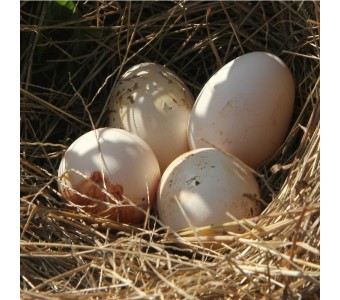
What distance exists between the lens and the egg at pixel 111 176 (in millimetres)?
1919

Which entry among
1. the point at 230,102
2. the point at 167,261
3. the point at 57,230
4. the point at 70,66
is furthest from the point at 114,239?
Answer: the point at 70,66

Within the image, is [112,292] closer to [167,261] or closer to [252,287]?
[167,261]

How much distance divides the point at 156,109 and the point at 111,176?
267mm

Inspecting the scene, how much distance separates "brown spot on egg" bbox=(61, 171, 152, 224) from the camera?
1.91m

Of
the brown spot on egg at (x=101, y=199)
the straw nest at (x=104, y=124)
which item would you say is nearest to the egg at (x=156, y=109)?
the straw nest at (x=104, y=124)

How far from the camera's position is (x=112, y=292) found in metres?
1.57

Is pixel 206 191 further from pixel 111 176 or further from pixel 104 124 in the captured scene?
pixel 104 124

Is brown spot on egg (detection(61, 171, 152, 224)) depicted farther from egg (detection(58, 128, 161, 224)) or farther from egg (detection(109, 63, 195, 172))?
egg (detection(109, 63, 195, 172))

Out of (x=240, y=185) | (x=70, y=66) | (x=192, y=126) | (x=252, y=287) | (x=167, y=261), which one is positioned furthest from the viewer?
(x=70, y=66)

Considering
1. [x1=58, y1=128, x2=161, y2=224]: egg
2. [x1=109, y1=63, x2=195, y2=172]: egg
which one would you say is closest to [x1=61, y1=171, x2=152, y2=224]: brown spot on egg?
[x1=58, y1=128, x2=161, y2=224]: egg

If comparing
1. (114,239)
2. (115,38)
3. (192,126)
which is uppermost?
(115,38)

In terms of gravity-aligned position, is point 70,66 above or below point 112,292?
above

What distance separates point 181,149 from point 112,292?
63 centimetres

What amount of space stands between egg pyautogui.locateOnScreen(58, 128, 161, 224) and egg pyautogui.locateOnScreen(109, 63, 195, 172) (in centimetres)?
9
